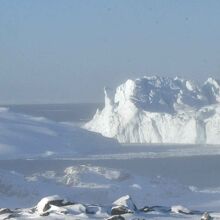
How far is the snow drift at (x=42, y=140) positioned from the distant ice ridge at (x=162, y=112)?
309 cm

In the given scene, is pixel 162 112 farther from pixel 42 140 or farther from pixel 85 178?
pixel 85 178

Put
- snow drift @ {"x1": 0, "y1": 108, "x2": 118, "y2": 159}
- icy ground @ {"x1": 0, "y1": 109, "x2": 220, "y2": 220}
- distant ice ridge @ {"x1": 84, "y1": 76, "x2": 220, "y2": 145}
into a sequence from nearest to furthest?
icy ground @ {"x1": 0, "y1": 109, "x2": 220, "y2": 220} < snow drift @ {"x1": 0, "y1": 108, "x2": 118, "y2": 159} < distant ice ridge @ {"x1": 84, "y1": 76, "x2": 220, "y2": 145}

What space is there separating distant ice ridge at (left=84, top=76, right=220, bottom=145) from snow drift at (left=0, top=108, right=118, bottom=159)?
3095mm

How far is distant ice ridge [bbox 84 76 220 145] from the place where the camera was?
6275 cm

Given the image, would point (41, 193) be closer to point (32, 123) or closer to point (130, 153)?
point (130, 153)

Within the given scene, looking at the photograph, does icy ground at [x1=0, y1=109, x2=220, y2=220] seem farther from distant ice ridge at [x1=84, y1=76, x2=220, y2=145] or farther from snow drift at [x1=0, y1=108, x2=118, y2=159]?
distant ice ridge at [x1=84, y1=76, x2=220, y2=145]

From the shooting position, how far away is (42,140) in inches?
2400

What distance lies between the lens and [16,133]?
2400 inches

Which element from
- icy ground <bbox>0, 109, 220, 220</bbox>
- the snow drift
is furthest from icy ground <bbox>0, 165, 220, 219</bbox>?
the snow drift

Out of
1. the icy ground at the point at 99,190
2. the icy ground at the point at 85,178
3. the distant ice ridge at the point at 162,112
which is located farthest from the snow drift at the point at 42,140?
the icy ground at the point at 99,190

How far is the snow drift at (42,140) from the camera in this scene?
58.2m

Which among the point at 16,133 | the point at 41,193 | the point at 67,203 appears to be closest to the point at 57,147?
the point at 16,133

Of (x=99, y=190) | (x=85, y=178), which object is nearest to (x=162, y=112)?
(x=85, y=178)

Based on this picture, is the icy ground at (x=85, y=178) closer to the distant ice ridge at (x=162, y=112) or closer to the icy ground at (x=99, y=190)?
the icy ground at (x=99, y=190)
